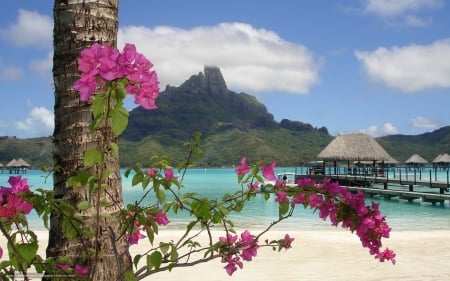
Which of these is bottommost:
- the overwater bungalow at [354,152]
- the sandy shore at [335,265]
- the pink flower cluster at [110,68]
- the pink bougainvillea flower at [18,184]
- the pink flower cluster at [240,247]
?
the sandy shore at [335,265]

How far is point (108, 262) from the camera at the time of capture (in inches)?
75.0

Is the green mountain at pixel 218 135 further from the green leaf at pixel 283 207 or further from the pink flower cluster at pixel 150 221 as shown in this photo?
the green leaf at pixel 283 207

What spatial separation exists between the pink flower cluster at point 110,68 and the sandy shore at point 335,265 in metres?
5.59

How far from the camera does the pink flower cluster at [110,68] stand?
116cm

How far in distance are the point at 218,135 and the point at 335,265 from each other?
13614 cm

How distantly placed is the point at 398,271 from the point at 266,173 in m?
5.80

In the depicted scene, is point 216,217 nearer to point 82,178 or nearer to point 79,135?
point 82,178

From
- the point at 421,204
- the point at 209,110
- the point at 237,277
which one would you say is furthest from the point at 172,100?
the point at 237,277

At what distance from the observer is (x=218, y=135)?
14375cm

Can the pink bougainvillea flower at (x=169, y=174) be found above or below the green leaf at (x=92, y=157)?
below

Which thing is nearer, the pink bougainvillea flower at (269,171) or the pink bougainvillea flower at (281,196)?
the pink bougainvillea flower at (269,171)

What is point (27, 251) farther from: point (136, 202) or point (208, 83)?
point (208, 83)

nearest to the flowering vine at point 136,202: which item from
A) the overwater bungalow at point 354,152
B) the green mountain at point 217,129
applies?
the overwater bungalow at point 354,152

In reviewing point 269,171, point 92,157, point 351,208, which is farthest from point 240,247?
point 92,157
